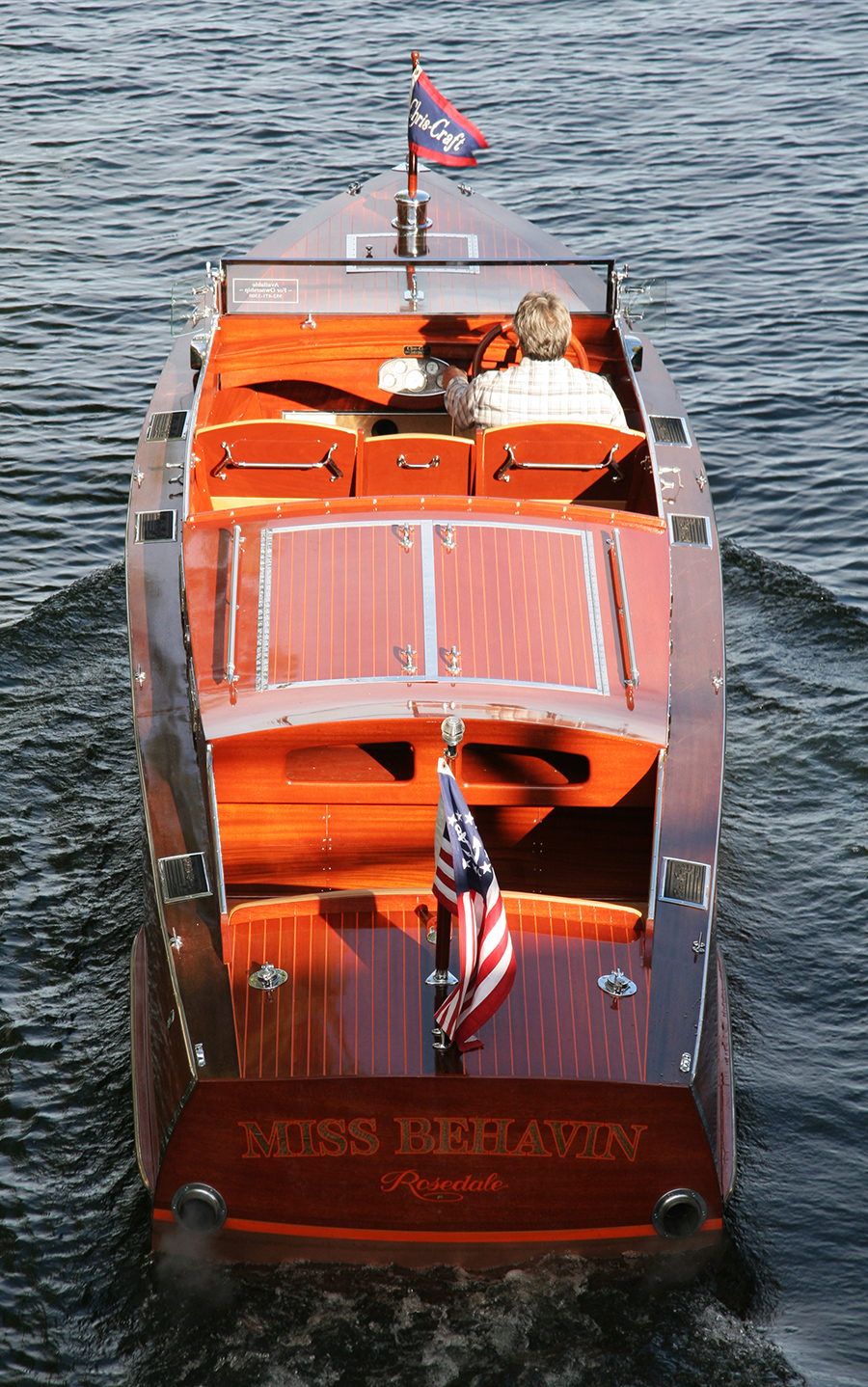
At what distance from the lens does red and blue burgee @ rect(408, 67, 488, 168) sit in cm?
722

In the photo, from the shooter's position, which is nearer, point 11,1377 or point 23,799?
point 11,1377

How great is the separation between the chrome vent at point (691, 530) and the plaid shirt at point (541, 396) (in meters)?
0.50

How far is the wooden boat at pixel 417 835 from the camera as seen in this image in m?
3.73

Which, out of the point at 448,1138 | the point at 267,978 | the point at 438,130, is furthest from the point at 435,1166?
the point at 438,130

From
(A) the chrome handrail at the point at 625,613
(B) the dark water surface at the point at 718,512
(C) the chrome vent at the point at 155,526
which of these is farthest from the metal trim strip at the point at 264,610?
(B) the dark water surface at the point at 718,512

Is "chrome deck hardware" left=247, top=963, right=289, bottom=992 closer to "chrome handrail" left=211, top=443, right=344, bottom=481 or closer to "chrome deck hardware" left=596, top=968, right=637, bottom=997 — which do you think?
"chrome deck hardware" left=596, top=968, right=637, bottom=997

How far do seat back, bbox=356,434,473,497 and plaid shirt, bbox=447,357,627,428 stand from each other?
0.24 metres

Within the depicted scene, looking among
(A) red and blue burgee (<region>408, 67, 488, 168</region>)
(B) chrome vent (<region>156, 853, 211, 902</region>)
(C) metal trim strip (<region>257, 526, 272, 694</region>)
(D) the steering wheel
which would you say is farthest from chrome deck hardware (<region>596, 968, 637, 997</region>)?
(A) red and blue burgee (<region>408, 67, 488, 168</region>)

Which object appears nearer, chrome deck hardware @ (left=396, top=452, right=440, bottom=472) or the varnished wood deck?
the varnished wood deck

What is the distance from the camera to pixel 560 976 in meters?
4.04

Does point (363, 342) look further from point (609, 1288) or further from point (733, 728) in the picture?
point (609, 1288)

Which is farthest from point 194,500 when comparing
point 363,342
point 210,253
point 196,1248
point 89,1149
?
point 210,253

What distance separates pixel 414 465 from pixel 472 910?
2809 millimetres

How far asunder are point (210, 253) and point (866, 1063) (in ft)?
32.6
